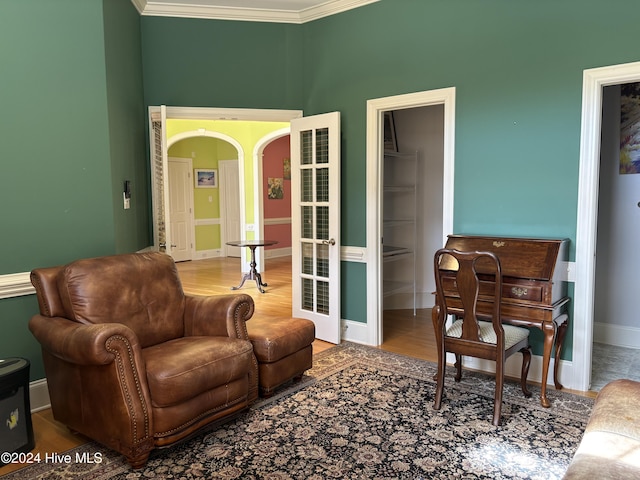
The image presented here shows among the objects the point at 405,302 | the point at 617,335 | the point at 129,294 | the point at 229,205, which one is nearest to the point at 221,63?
the point at 129,294

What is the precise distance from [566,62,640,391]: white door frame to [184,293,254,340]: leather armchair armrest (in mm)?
2217

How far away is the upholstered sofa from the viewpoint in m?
1.48

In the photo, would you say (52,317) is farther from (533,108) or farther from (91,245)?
(533,108)

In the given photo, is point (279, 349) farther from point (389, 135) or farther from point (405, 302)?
point (389, 135)

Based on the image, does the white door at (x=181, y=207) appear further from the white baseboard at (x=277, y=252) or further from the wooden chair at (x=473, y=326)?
the wooden chair at (x=473, y=326)

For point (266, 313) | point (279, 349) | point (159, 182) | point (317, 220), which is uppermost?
point (159, 182)

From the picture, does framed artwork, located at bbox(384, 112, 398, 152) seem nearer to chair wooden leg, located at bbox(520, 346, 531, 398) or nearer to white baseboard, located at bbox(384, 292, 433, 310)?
white baseboard, located at bbox(384, 292, 433, 310)

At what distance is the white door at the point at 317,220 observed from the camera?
4395mm

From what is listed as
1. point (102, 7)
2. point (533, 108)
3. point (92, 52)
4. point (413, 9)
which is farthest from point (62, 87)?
point (533, 108)

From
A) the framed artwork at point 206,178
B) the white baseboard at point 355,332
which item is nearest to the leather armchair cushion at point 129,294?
the white baseboard at point 355,332

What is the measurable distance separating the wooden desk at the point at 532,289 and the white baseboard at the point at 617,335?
4.49ft

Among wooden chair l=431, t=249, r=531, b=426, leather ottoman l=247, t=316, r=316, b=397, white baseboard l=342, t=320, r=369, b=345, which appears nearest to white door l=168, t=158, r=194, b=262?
white baseboard l=342, t=320, r=369, b=345

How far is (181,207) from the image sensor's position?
10.2 metres

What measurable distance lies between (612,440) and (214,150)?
9947 millimetres
